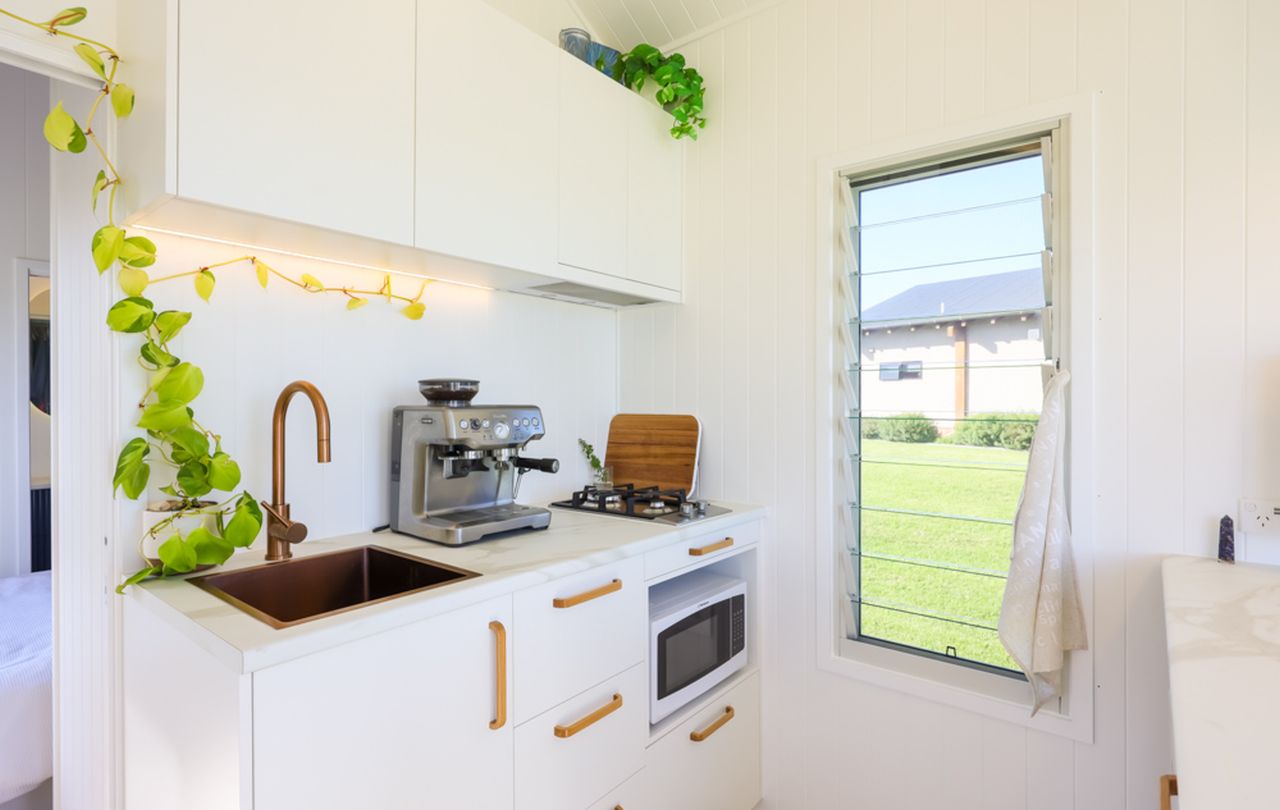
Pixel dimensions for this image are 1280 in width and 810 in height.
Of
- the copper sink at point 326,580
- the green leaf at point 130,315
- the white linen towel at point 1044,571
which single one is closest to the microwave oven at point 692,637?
the copper sink at point 326,580

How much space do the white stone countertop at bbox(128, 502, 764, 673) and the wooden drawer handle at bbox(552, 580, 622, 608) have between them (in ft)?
0.19

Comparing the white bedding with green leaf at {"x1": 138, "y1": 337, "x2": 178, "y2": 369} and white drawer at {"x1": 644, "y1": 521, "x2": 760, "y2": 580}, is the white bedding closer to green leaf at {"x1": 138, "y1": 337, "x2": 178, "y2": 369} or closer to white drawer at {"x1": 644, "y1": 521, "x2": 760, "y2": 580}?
green leaf at {"x1": 138, "y1": 337, "x2": 178, "y2": 369}

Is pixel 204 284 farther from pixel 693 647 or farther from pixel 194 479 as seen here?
pixel 693 647

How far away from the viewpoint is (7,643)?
1891 mm

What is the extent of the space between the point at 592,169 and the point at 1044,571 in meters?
1.64

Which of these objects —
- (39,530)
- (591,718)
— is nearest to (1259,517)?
(591,718)

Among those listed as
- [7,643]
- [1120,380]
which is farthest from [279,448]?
[1120,380]

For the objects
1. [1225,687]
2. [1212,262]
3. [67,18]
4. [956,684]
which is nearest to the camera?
[1225,687]

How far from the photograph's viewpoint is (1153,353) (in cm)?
144

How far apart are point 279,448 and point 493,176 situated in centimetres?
85

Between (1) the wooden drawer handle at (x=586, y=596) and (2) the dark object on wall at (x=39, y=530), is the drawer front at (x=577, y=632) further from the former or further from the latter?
(2) the dark object on wall at (x=39, y=530)

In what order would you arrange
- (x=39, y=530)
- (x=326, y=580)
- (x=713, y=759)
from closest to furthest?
(x=326, y=580)
(x=713, y=759)
(x=39, y=530)

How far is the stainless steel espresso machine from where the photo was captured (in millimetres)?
1564

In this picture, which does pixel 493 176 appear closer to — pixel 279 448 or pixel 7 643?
pixel 279 448
